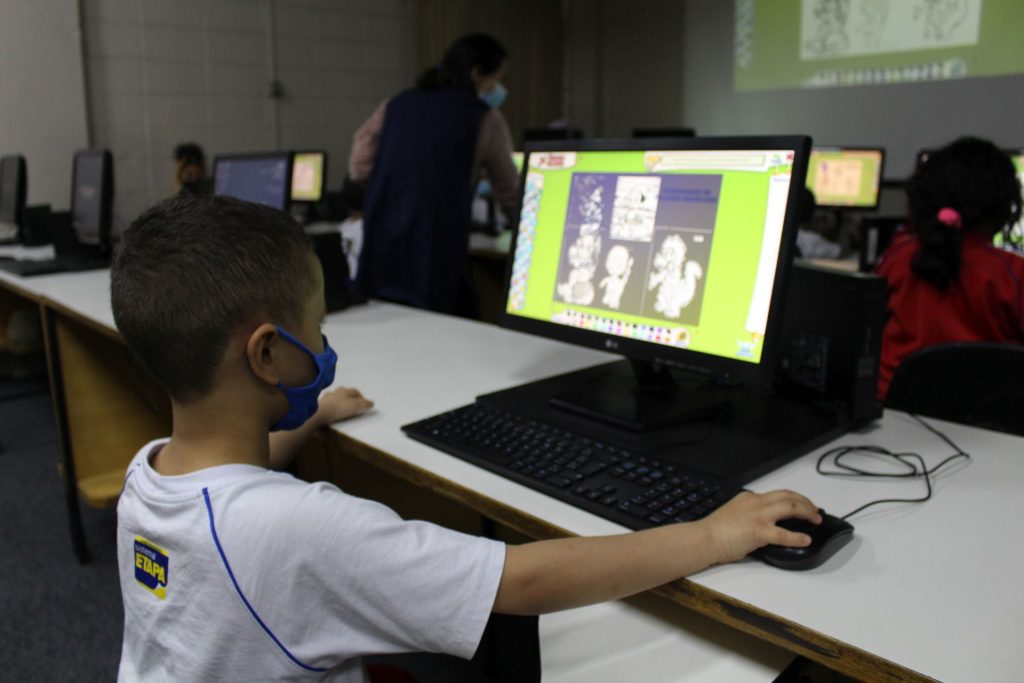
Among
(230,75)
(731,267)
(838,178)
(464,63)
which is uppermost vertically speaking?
(230,75)

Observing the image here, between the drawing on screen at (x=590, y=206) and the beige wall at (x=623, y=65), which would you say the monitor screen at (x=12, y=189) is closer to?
the drawing on screen at (x=590, y=206)

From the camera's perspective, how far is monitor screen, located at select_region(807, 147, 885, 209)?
11.8 ft

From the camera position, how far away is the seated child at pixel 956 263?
182cm

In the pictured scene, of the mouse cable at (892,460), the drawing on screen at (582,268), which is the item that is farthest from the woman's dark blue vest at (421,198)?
the mouse cable at (892,460)

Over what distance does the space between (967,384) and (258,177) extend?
1872 mm

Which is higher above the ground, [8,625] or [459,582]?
[459,582]

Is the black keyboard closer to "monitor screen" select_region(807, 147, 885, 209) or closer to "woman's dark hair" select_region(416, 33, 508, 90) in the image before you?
"woman's dark hair" select_region(416, 33, 508, 90)

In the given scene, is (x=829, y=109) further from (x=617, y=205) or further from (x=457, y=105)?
(x=617, y=205)

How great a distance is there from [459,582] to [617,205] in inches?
25.5

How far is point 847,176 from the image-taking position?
145 inches

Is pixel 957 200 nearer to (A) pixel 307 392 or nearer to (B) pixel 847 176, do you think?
(A) pixel 307 392

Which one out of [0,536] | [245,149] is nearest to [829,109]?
[245,149]

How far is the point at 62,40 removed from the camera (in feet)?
14.6

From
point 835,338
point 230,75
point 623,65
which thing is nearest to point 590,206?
point 835,338
